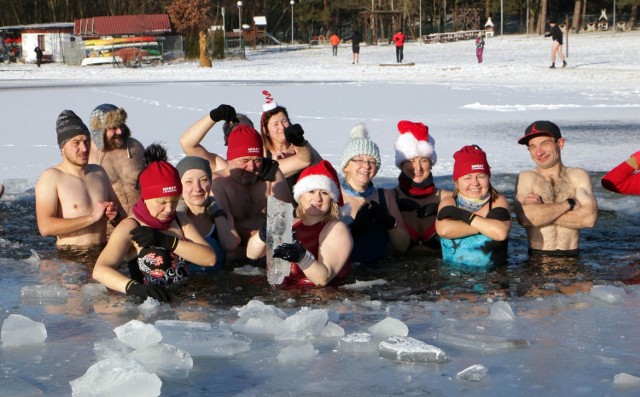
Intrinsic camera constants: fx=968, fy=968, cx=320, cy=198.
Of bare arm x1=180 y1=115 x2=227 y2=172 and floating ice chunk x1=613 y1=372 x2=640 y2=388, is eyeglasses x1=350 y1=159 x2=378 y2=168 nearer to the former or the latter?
bare arm x1=180 y1=115 x2=227 y2=172

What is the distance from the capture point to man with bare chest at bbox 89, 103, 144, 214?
777cm

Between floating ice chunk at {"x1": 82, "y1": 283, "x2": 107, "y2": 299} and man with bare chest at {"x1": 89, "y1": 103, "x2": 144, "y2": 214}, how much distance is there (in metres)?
1.97

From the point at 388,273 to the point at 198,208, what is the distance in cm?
136

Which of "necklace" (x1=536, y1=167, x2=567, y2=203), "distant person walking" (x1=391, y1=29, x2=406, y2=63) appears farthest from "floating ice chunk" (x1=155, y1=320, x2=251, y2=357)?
"distant person walking" (x1=391, y1=29, x2=406, y2=63)

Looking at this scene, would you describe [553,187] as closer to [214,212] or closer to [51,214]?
[214,212]

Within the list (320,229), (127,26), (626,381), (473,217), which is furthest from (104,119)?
(127,26)

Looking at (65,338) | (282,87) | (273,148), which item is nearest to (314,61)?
(282,87)

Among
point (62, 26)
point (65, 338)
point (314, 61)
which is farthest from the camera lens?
point (62, 26)

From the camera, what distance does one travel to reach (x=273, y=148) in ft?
25.5

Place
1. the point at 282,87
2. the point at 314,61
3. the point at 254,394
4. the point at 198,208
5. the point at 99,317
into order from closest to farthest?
the point at 254,394
the point at 99,317
the point at 198,208
the point at 282,87
the point at 314,61

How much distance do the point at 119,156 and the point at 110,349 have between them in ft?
11.6

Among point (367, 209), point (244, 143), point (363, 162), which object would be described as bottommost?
point (367, 209)

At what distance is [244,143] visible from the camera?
6.84 m

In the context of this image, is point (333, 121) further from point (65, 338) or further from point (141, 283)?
point (65, 338)
